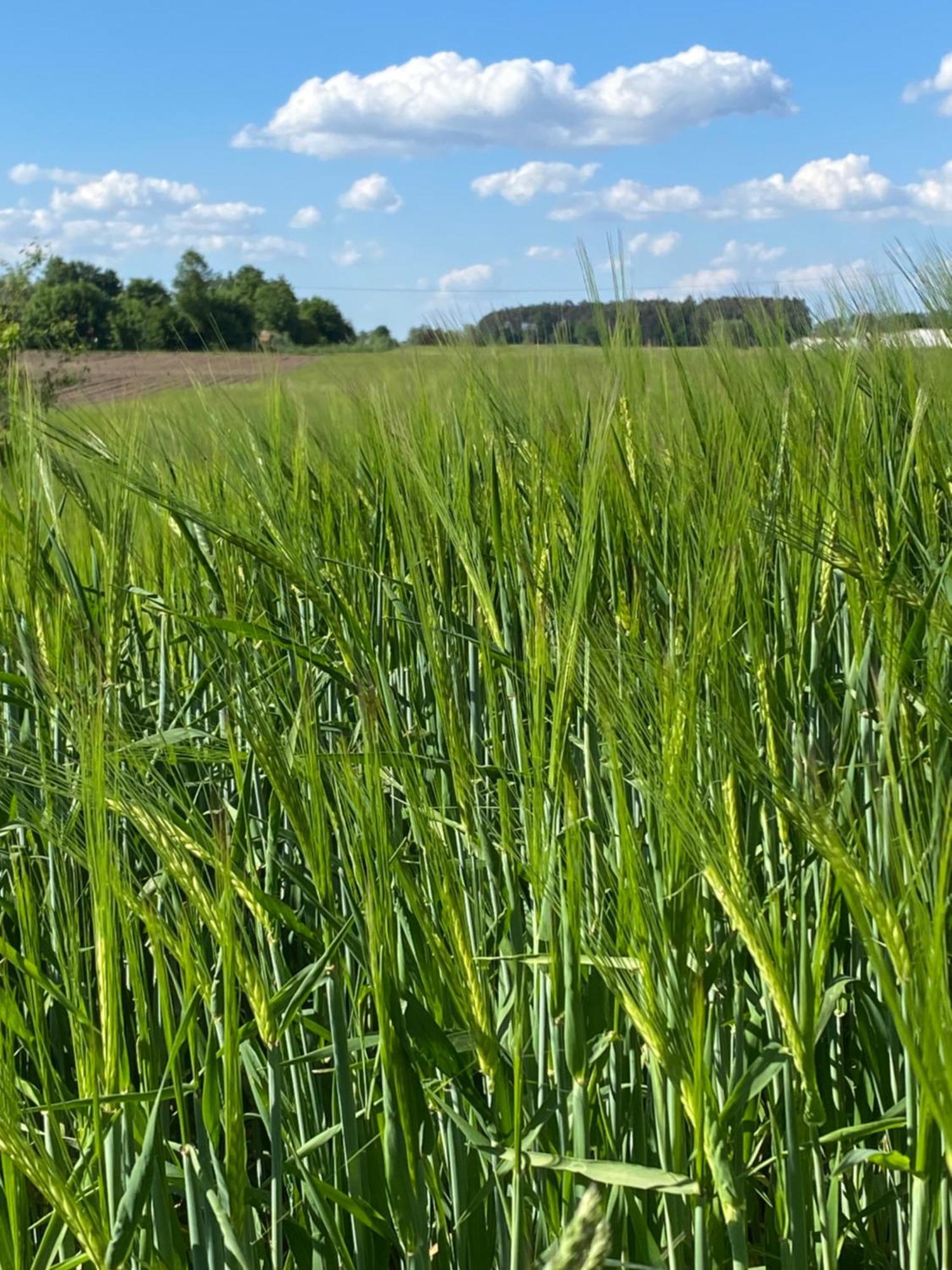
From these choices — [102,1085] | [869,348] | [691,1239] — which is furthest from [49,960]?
[869,348]

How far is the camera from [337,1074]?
2.27ft

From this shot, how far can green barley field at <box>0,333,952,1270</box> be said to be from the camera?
67 cm

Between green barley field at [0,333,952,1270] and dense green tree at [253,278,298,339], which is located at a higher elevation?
dense green tree at [253,278,298,339]

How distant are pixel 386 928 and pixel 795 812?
0.24 meters

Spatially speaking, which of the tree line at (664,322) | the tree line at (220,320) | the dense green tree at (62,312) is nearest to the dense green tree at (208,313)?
the tree line at (220,320)

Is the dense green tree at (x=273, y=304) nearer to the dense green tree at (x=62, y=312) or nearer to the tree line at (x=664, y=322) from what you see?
the tree line at (x=664, y=322)

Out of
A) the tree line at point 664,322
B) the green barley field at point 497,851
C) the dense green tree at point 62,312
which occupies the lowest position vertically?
the green barley field at point 497,851

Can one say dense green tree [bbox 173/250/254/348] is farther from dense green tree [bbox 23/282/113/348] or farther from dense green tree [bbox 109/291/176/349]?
dense green tree [bbox 23/282/113/348]

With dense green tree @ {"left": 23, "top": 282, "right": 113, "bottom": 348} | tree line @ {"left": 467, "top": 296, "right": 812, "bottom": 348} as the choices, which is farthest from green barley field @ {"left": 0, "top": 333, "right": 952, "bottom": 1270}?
dense green tree @ {"left": 23, "top": 282, "right": 113, "bottom": 348}

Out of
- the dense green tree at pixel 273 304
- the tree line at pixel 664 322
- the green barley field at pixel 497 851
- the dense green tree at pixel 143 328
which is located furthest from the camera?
the dense green tree at pixel 273 304

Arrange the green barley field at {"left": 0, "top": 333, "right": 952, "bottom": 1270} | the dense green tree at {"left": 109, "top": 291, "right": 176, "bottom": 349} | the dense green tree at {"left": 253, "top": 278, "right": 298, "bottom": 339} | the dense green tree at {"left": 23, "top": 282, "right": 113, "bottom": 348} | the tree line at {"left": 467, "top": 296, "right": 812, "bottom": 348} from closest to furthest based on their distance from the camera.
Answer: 1. the green barley field at {"left": 0, "top": 333, "right": 952, "bottom": 1270}
2. the tree line at {"left": 467, "top": 296, "right": 812, "bottom": 348}
3. the dense green tree at {"left": 109, "top": 291, "right": 176, "bottom": 349}
4. the dense green tree at {"left": 253, "top": 278, "right": 298, "bottom": 339}
5. the dense green tree at {"left": 23, "top": 282, "right": 113, "bottom": 348}

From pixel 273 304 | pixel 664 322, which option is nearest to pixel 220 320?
pixel 273 304

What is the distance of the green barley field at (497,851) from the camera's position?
2.20ft

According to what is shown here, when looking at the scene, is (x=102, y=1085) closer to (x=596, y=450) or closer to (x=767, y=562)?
(x=596, y=450)
